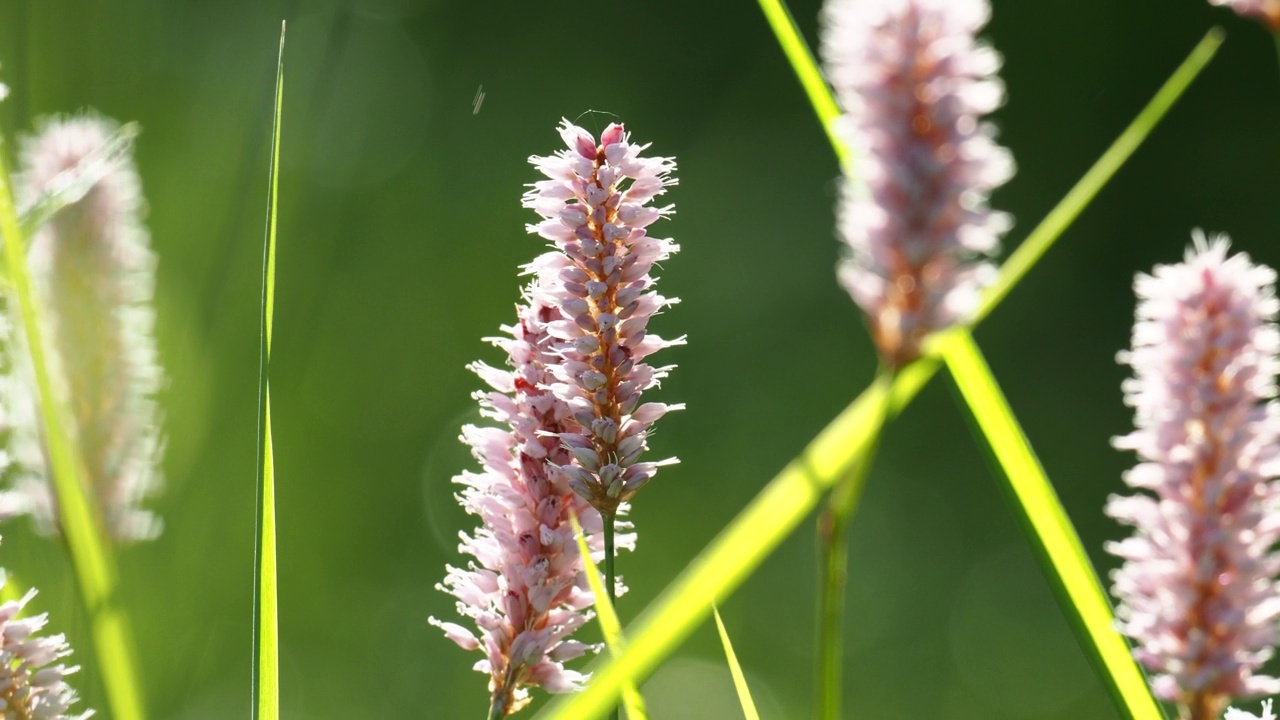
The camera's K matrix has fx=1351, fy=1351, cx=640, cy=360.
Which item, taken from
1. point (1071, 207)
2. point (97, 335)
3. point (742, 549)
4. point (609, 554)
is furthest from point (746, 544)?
point (97, 335)

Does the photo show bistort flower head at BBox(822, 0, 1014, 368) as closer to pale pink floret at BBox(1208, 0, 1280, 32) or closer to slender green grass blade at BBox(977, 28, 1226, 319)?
slender green grass blade at BBox(977, 28, 1226, 319)

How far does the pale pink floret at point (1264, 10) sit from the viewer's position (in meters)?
0.44

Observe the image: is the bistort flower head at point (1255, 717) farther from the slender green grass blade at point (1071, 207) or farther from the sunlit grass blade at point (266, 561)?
the sunlit grass blade at point (266, 561)

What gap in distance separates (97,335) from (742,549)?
60cm

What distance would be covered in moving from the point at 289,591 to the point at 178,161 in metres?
1.16

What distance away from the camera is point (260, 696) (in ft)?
1.37

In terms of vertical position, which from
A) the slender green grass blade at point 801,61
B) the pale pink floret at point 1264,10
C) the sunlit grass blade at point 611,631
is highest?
the slender green grass blade at point 801,61

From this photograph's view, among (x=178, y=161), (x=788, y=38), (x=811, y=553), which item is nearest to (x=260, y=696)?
(x=788, y=38)

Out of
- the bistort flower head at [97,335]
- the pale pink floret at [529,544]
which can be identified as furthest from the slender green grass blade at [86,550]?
the bistort flower head at [97,335]

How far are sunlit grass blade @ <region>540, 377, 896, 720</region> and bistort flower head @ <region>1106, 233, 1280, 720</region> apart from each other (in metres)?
0.11

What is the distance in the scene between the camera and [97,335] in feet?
2.55

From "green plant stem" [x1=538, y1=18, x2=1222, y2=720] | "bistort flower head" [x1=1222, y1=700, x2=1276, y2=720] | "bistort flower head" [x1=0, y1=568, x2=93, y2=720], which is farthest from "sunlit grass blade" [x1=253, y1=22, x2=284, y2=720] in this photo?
"bistort flower head" [x1=1222, y1=700, x2=1276, y2=720]

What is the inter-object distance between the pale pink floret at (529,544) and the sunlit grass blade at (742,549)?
22cm

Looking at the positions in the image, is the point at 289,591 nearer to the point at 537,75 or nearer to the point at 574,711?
the point at 537,75
